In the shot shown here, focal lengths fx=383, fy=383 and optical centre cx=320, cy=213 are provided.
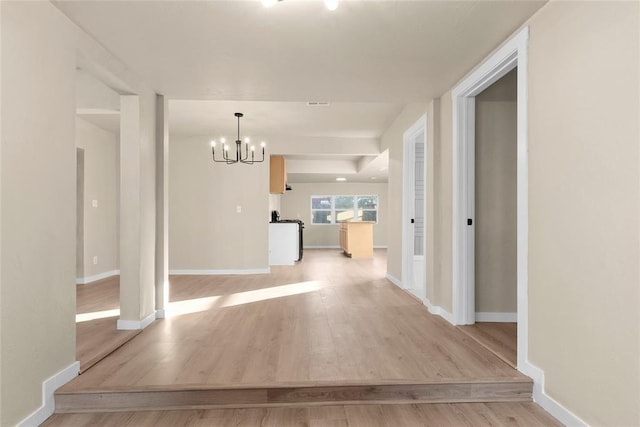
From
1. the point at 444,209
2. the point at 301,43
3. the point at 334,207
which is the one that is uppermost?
the point at 301,43

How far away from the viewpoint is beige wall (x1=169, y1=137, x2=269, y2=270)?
680 centimetres

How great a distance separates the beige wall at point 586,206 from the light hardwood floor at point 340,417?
0.31m

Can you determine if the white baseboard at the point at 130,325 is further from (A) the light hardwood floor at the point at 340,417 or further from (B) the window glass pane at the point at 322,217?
(B) the window glass pane at the point at 322,217

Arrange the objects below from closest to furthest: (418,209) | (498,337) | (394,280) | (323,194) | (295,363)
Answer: (295,363) → (498,337) → (418,209) → (394,280) → (323,194)

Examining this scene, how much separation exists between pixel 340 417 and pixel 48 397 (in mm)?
1635

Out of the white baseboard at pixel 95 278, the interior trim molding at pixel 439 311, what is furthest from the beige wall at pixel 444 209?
the white baseboard at pixel 95 278

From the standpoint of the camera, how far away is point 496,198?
362 cm

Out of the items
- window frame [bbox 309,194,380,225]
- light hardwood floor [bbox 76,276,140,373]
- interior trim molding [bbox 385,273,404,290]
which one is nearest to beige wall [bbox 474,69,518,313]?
interior trim molding [bbox 385,273,404,290]

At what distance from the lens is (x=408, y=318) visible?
378 cm

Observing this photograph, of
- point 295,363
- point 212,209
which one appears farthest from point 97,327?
point 212,209

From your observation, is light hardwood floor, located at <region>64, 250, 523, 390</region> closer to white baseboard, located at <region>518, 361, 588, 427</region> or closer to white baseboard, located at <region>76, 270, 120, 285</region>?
white baseboard, located at <region>518, 361, 588, 427</region>

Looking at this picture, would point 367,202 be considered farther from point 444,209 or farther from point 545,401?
point 545,401

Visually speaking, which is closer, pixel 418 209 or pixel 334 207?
pixel 418 209

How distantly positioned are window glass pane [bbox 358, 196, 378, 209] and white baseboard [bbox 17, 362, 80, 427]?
11.0m
